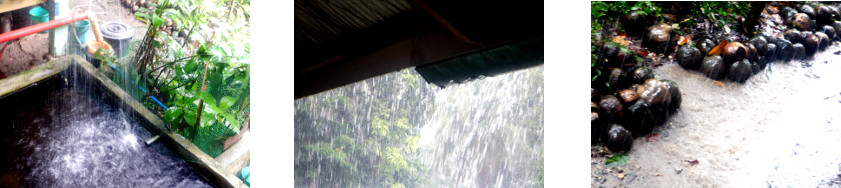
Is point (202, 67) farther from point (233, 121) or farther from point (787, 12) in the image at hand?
point (787, 12)

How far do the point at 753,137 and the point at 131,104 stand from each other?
1.96 m

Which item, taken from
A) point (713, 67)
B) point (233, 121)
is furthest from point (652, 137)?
point (233, 121)

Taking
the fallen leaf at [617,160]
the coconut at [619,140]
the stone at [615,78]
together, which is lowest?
the fallen leaf at [617,160]

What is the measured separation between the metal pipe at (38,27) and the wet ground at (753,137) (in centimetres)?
168

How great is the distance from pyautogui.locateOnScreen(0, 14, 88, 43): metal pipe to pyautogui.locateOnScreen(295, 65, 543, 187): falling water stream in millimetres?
766

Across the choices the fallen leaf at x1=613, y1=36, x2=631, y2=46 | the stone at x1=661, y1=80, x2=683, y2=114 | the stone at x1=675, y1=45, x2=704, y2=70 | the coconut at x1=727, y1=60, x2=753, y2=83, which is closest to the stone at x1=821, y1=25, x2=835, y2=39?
the coconut at x1=727, y1=60, x2=753, y2=83

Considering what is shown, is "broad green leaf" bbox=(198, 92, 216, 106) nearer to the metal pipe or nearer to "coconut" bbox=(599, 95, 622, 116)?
the metal pipe

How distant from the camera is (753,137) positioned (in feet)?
5.95

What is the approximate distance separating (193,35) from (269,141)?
0.42 metres

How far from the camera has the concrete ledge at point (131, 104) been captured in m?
1.66

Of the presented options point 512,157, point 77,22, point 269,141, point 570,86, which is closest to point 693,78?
point 570,86

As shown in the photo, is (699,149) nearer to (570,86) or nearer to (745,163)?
(745,163)

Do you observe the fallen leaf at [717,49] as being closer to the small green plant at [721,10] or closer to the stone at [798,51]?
the small green plant at [721,10]

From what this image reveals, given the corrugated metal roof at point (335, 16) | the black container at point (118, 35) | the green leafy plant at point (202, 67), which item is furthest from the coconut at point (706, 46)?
the black container at point (118, 35)
